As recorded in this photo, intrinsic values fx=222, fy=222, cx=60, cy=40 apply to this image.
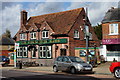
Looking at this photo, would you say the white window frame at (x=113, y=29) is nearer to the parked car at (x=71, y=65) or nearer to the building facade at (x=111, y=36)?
the building facade at (x=111, y=36)

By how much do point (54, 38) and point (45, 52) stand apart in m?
2.84

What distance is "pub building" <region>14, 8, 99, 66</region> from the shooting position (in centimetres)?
3234

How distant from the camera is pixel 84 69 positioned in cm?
1950

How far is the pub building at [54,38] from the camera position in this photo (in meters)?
32.3

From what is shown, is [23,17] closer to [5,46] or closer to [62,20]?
[62,20]

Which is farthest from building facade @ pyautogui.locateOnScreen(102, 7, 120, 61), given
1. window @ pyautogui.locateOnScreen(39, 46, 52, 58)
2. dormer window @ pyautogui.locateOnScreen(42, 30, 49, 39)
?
dormer window @ pyautogui.locateOnScreen(42, 30, 49, 39)

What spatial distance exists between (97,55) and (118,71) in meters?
14.1

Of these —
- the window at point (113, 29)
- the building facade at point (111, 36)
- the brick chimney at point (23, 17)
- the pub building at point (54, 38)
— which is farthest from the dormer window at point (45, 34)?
the window at point (113, 29)

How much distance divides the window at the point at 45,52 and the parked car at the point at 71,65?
462 inches

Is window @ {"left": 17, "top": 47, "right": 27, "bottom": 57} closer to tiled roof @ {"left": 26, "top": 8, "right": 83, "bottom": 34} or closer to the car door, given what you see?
tiled roof @ {"left": 26, "top": 8, "right": 83, "bottom": 34}

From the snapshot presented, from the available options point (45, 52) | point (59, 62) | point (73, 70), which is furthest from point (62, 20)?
point (73, 70)

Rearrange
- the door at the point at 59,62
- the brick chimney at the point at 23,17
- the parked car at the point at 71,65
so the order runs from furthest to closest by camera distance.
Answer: the brick chimney at the point at 23,17, the door at the point at 59,62, the parked car at the point at 71,65

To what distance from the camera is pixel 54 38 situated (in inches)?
1319

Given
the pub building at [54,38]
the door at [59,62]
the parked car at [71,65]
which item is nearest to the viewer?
the parked car at [71,65]
